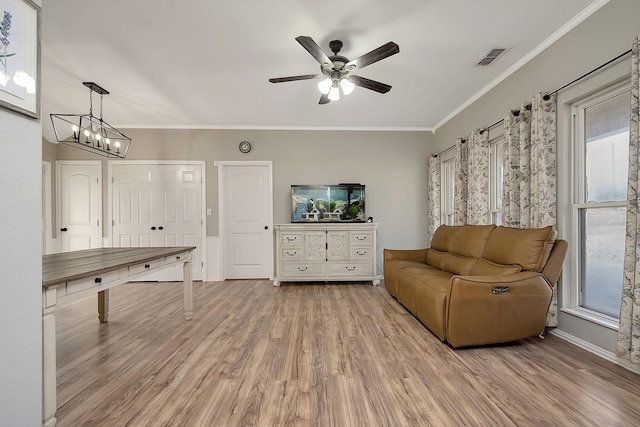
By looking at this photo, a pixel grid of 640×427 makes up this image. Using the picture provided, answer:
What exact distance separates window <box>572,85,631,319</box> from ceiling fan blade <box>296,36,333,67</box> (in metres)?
2.20

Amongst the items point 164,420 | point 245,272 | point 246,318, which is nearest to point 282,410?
point 164,420

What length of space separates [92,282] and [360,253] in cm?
349

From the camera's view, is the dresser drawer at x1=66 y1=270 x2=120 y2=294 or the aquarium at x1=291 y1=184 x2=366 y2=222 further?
the aquarium at x1=291 y1=184 x2=366 y2=222

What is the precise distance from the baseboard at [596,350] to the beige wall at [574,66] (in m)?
0.02

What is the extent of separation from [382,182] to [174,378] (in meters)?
4.19

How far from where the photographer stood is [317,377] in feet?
6.09

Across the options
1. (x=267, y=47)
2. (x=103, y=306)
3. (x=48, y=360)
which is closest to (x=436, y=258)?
(x=267, y=47)

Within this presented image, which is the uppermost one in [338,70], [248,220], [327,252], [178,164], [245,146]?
[338,70]

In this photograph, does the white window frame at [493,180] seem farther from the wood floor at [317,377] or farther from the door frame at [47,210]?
the door frame at [47,210]

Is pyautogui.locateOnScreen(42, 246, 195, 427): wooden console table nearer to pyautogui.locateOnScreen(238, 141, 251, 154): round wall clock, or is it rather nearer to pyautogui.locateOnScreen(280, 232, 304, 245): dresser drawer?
pyautogui.locateOnScreen(280, 232, 304, 245): dresser drawer

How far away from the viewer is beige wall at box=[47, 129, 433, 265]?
16.1 feet

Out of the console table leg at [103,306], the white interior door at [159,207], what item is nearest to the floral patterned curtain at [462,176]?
the white interior door at [159,207]

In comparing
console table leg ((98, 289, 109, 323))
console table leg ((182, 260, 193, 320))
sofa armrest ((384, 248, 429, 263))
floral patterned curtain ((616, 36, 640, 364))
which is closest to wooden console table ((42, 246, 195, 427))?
console table leg ((182, 260, 193, 320))

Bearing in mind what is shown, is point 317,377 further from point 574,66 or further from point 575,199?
point 574,66
